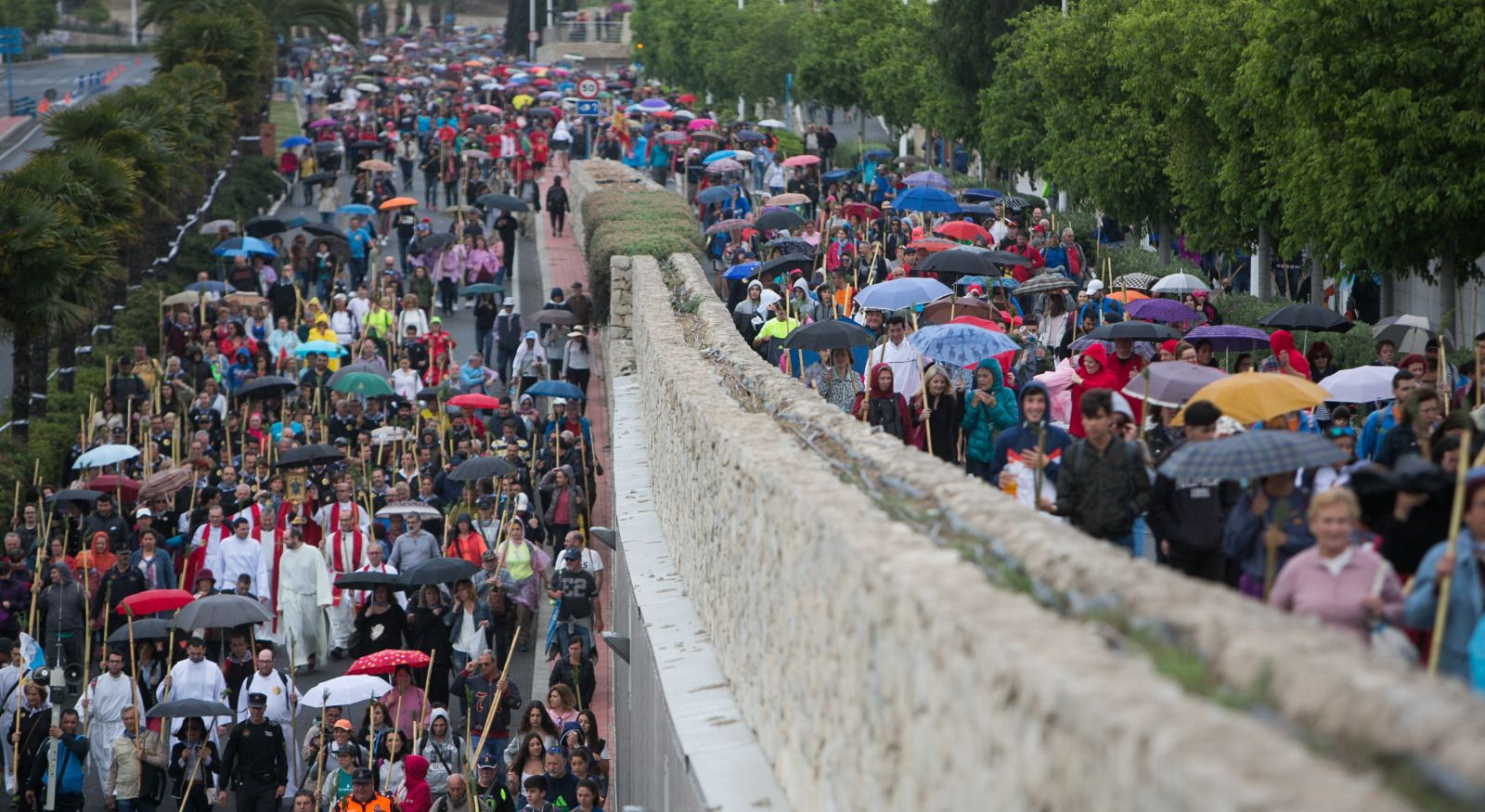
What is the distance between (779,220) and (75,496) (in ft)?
35.9

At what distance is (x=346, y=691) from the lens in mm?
15000

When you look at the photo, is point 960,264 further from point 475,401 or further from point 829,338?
point 475,401

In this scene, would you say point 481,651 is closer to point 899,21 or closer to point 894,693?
point 894,693

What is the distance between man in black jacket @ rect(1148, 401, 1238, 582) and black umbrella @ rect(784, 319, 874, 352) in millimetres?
5946

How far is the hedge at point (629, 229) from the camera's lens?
87.5 feet

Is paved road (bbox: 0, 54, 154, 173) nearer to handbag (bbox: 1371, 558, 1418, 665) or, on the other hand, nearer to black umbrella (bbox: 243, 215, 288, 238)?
black umbrella (bbox: 243, 215, 288, 238)

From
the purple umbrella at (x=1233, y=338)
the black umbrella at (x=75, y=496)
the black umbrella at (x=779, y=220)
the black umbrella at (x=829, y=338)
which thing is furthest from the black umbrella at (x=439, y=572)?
the black umbrella at (x=779, y=220)

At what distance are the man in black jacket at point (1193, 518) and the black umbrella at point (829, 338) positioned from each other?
595cm

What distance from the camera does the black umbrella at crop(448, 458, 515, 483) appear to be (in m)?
20.1

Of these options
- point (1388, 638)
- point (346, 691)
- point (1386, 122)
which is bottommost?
point (346, 691)

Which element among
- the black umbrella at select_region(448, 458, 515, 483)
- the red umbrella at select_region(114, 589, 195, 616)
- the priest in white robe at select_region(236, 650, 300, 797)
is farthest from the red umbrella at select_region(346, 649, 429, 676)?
the black umbrella at select_region(448, 458, 515, 483)

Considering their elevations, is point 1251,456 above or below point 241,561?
above

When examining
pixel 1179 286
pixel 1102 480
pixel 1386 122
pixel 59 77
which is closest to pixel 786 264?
pixel 1179 286

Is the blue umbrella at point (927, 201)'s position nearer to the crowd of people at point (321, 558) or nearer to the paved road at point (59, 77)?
the crowd of people at point (321, 558)
